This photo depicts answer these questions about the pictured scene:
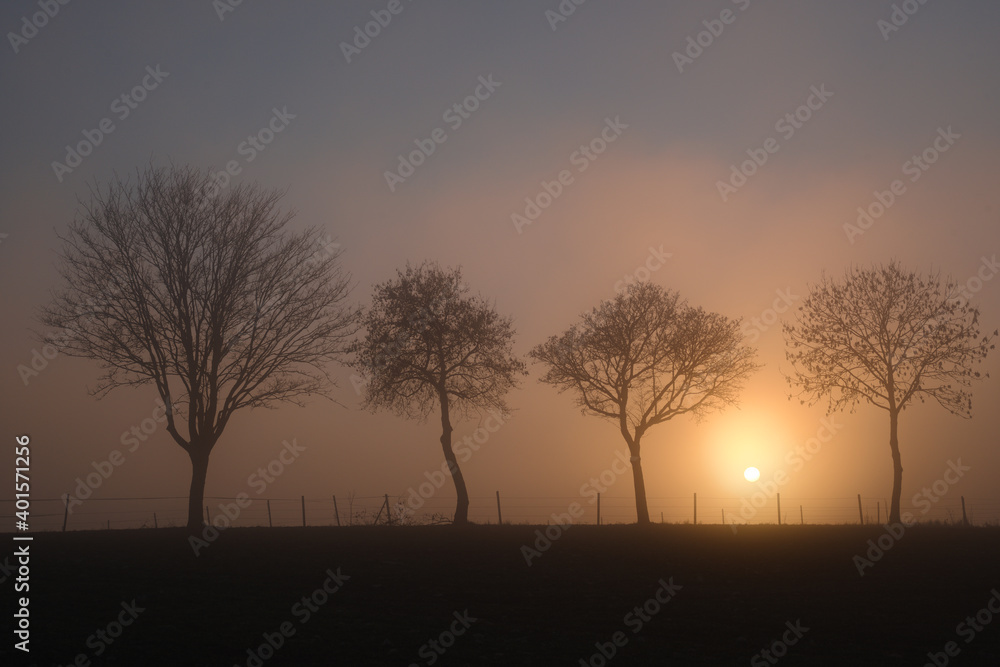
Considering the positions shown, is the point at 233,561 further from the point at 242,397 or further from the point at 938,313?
the point at 938,313

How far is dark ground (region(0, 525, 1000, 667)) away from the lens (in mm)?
17359

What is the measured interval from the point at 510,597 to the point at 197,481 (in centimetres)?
1828

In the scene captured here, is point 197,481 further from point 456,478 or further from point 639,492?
point 639,492

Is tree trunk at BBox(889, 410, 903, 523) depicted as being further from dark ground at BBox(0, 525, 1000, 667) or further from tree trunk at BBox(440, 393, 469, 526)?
tree trunk at BBox(440, 393, 469, 526)

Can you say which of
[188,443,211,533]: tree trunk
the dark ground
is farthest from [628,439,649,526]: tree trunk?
[188,443,211,533]: tree trunk

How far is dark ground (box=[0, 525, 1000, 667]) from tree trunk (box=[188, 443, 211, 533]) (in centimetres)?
177

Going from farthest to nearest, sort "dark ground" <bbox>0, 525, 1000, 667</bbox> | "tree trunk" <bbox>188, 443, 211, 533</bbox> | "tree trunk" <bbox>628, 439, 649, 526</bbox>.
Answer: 1. "tree trunk" <bbox>628, 439, 649, 526</bbox>
2. "tree trunk" <bbox>188, 443, 211, 533</bbox>
3. "dark ground" <bbox>0, 525, 1000, 667</bbox>

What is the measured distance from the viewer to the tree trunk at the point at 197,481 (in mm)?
34594

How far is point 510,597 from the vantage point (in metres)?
23.0

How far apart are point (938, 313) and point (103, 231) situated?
4282 centimetres

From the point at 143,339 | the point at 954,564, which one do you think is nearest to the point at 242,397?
the point at 143,339

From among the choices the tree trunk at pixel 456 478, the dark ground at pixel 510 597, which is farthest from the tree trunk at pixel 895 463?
the tree trunk at pixel 456 478

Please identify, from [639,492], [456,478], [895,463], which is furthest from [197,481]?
[895,463]

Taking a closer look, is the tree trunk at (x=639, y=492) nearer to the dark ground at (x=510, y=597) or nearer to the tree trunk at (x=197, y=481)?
the dark ground at (x=510, y=597)
